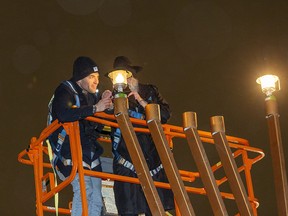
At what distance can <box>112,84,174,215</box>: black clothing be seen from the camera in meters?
7.03

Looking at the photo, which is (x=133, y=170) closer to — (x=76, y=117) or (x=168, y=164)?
(x=168, y=164)

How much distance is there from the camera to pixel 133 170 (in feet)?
23.5

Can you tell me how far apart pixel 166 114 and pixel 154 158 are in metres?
0.47

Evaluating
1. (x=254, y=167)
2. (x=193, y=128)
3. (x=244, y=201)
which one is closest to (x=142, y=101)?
(x=193, y=128)

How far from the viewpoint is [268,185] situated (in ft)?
66.0

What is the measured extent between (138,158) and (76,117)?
2.43 ft

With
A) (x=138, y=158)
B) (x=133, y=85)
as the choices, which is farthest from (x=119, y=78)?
(x=133, y=85)

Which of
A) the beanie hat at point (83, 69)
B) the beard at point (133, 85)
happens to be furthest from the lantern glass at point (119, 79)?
the beard at point (133, 85)

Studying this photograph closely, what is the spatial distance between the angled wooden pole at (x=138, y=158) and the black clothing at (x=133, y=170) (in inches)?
23.4

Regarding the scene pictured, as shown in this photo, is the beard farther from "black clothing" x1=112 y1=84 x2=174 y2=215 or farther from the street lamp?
the street lamp

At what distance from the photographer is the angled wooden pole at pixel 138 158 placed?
21.0ft

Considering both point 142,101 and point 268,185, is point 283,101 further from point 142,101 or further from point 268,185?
point 142,101

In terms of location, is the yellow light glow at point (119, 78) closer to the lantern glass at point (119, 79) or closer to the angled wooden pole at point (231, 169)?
the lantern glass at point (119, 79)

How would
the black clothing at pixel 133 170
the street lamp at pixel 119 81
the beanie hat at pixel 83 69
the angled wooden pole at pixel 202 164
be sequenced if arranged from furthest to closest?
the beanie hat at pixel 83 69
the black clothing at pixel 133 170
the angled wooden pole at pixel 202 164
the street lamp at pixel 119 81
